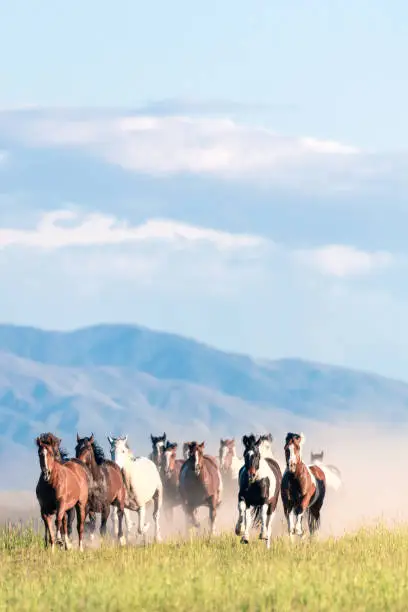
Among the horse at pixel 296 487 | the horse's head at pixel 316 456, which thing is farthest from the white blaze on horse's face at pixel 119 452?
the horse's head at pixel 316 456

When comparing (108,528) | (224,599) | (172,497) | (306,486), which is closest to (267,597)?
(224,599)

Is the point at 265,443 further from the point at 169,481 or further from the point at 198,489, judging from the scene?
the point at 169,481

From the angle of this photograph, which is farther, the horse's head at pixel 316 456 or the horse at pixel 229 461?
the horse's head at pixel 316 456

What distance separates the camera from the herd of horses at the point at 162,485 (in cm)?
2912

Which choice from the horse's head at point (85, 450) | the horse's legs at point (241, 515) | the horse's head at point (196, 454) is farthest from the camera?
the horse's head at point (196, 454)

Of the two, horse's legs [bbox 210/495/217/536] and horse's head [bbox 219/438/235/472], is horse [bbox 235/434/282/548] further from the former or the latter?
horse's head [bbox 219/438/235/472]

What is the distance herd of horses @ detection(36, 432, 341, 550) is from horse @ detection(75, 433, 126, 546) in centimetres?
2

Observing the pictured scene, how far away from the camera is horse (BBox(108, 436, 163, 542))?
33000 mm

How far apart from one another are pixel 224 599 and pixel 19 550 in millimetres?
10935

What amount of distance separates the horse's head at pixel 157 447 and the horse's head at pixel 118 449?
156 inches

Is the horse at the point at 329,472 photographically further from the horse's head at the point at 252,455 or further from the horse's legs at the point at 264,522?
the horse's head at the point at 252,455

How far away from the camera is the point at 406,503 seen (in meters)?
50.6

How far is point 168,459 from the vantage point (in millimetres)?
36969

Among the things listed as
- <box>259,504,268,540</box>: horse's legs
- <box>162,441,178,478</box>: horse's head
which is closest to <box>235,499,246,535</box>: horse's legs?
<box>259,504,268,540</box>: horse's legs
